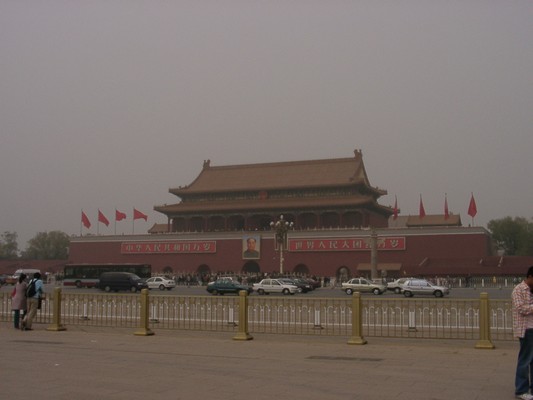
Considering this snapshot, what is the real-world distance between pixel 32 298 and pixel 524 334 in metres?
9.84

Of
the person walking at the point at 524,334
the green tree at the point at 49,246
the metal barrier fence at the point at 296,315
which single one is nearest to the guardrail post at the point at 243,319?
the metal barrier fence at the point at 296,315

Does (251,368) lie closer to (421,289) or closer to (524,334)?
(524,334)

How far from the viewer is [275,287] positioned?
→ 33.2 m

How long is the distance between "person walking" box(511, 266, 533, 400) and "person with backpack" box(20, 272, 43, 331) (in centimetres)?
956

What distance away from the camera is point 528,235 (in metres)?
64.1

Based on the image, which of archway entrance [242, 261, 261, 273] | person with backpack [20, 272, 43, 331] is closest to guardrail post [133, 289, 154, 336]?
person with backpack [20, 272, 43, 331]

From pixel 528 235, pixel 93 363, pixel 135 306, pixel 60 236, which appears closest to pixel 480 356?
pixel 93 363

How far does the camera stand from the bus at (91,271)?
4069 cm

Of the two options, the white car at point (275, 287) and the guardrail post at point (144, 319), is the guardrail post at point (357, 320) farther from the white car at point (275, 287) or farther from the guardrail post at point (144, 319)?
the white car at point (275, 287)

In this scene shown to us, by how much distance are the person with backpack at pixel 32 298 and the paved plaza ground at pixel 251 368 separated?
1048 mm

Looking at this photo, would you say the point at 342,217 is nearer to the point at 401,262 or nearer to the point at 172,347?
the point at 401,262

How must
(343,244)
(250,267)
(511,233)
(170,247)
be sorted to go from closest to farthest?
(343,244) < (250,267) < (170,247) < (511,233)

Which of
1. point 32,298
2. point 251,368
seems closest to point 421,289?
point 32,298

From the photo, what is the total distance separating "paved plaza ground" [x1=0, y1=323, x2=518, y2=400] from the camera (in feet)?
21.2
